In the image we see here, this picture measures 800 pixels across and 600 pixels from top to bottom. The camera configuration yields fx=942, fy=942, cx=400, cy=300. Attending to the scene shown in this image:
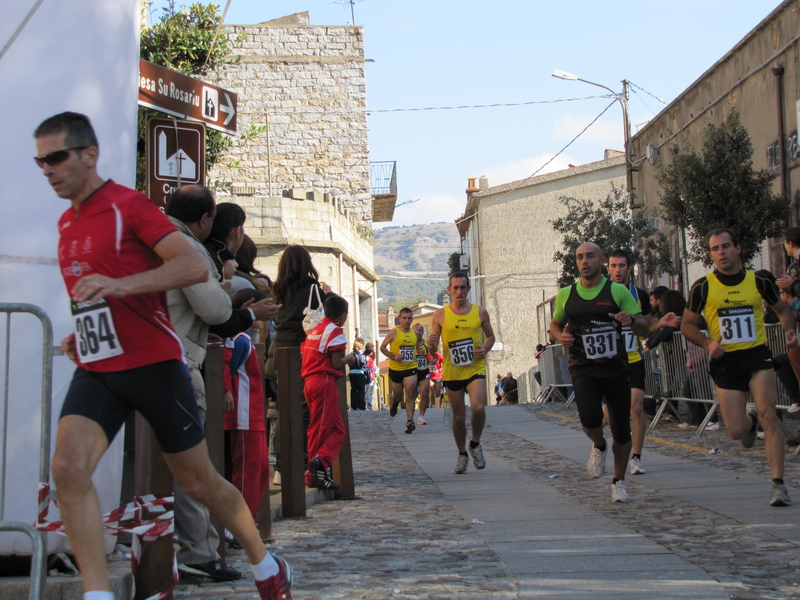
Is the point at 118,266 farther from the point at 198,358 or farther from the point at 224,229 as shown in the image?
the point at 224,229

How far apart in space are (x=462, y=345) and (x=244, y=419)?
14.9ft

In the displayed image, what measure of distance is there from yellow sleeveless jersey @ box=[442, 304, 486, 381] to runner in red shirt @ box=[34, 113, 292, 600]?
5827 millimetres

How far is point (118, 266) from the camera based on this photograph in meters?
3.44

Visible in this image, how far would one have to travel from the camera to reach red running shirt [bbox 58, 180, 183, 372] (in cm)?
337

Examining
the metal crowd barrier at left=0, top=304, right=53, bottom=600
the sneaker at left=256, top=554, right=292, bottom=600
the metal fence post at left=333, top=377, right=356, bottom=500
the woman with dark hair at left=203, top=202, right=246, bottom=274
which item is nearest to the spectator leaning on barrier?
the metal fence post at left=333, top=377, right=356, bottom=500

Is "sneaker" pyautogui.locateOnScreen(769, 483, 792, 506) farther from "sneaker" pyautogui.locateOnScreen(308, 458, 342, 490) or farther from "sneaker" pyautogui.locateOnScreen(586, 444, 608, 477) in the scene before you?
"sneaker" pyautogui.locateOnScreen(308, 458, 342, 490)

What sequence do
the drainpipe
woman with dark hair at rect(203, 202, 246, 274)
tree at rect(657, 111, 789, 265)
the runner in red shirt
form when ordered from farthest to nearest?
1. the drainpipe
2. tree at rect(657, 111, 789, 265)
3. woman with dark hair at rect(203, 202, 246, 274)
4. the runner in red shirt

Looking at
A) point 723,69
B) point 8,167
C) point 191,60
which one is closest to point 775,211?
point 723,69

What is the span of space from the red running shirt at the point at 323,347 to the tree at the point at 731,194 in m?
8.25

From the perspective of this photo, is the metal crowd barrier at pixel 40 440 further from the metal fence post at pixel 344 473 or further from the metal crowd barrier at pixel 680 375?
the metal crowd barrier at pixel 680 375

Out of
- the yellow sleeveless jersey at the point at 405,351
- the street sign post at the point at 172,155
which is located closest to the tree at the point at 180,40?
the yellow sleeveless jersey at the point at 405,351

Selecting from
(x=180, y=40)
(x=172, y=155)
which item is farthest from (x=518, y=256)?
Answer: (x=172, y=155)

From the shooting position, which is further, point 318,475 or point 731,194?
point 731,194

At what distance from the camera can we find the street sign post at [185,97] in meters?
6.92
